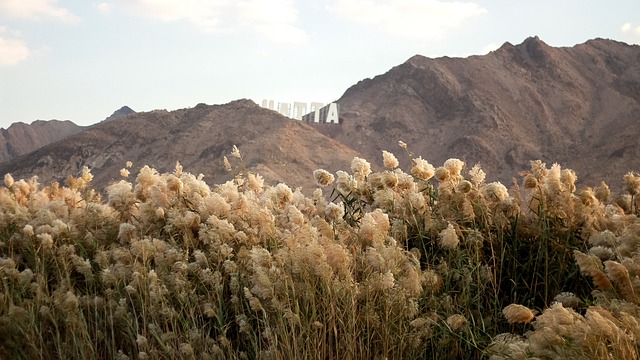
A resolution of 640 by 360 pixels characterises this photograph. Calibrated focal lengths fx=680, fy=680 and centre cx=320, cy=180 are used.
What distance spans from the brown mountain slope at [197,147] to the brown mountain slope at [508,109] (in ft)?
18.4

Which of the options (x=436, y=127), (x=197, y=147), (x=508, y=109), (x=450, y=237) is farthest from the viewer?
(x=508, y=109)

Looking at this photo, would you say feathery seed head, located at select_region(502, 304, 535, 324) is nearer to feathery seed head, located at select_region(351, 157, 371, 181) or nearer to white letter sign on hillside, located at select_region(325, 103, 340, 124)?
feathery seed head, located at select_region(351, 157, 371, 181)

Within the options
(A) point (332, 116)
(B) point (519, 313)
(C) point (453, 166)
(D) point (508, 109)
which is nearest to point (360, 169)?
(C) point (453, 166)

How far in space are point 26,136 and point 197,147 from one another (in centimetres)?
2855

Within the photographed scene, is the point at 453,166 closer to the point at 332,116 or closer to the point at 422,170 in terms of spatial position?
the point at 422,170

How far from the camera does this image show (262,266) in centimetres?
354

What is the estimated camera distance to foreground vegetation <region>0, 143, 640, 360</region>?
3314 millimetres

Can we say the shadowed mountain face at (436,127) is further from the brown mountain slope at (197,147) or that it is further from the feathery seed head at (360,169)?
the feathery seed head at (360,169)

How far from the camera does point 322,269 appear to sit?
3.27m

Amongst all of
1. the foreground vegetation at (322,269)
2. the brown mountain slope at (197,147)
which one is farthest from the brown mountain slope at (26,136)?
the foreground vegetation at (322,269)

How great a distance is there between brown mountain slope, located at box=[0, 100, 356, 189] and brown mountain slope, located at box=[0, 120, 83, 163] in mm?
17966

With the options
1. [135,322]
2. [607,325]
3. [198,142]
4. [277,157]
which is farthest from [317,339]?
[198,142]

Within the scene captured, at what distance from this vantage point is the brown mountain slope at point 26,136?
51.2 meters

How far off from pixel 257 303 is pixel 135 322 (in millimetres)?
960
